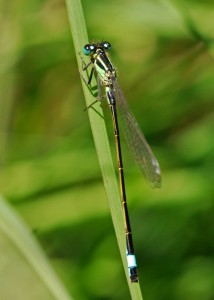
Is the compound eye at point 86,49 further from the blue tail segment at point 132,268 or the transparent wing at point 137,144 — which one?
the blue tail segment at point 132,268

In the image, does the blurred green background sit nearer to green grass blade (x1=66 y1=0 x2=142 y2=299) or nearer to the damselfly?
the damselfly

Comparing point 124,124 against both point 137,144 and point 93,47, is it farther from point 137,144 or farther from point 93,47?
point 93,47

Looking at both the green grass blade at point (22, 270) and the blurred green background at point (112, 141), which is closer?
the green grass blade at point (22, 270)

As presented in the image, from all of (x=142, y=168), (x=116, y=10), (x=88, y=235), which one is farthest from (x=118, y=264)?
(x=116, y=10)

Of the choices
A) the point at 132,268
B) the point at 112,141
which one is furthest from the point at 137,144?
the point at 132,268

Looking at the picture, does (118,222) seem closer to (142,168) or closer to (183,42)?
(142,168)

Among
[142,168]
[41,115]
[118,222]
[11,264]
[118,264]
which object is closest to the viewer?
[118,222]

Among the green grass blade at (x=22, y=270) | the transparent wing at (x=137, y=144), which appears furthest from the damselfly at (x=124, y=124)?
the green grass blade at (x=22, y=270)

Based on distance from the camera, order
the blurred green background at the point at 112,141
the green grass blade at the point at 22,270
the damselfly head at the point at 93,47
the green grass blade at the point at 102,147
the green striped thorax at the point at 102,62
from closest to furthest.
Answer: the green grass blade at the point at 102,147, the green grass blade at the point at 22,270, the damselfly head at the point at 93,47, the green striped thorax at the point at 102,62, the blurred green background at the point at 112,141
